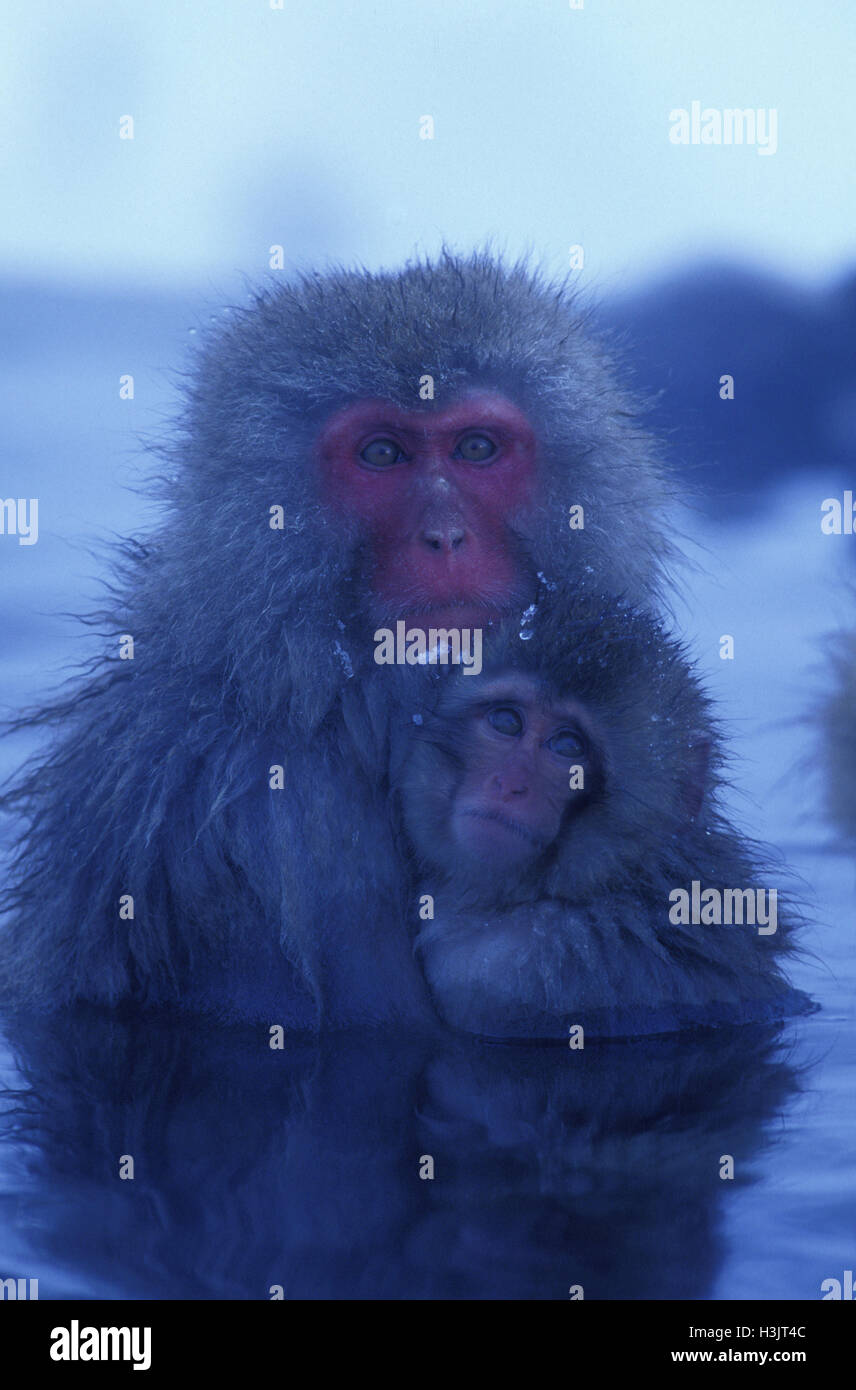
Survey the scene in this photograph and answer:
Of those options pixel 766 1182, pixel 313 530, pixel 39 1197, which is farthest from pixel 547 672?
pixel 39 1197

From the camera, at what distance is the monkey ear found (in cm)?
366

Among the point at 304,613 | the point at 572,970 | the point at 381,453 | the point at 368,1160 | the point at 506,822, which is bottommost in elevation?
the point at 368,1160

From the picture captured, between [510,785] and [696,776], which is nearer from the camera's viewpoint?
[510,785]

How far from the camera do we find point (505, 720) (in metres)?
3.56

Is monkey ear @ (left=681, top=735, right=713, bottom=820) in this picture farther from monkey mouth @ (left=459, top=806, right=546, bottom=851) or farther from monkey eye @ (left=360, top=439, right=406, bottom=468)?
monkey eye @ (left=360, top=439, right=406, bottom=468)

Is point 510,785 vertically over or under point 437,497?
under

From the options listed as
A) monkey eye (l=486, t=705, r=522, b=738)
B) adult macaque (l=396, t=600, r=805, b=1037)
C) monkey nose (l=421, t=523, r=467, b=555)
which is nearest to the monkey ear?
adult macaque (l=396, t=600, r=805, b=1037)

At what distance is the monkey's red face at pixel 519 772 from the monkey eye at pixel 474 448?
50 centimetres

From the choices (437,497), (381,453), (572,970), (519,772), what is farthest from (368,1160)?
(381,453)

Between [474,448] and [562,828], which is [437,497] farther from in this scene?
[562,828]

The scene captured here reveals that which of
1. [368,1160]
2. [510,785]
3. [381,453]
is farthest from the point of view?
[381,453]

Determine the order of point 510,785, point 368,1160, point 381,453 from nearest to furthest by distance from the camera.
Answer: point 368,1160 < point 510,785 < point 381,453

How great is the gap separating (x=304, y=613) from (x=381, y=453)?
0.37 metres

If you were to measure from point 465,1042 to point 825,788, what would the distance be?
1.74 metres
